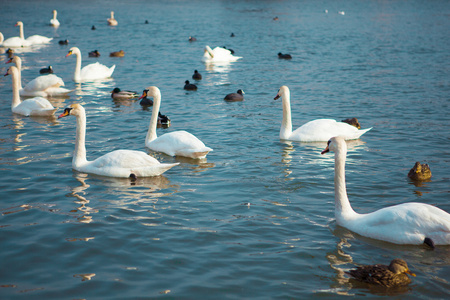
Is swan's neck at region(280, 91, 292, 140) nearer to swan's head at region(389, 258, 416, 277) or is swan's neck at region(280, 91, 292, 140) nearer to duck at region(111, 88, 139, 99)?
duck at region(111, 88, 139, 99)

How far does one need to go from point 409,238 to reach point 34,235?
16.5 ft

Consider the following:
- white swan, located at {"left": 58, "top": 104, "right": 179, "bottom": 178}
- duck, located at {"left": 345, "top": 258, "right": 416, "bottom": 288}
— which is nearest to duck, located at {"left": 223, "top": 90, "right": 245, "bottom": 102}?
white swan, located at {"left": 58, "top": 104, "right": 179, "bottom": 178}

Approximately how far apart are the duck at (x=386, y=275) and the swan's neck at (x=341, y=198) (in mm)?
1512

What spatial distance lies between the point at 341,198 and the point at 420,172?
2.60 m

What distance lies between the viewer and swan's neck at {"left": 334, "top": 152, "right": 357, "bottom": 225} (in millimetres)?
7523

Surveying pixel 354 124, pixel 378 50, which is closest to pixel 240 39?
pixel 378 50

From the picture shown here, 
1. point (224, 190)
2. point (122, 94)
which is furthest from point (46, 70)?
point (224, 190)

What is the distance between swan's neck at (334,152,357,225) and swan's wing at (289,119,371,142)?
4193mm

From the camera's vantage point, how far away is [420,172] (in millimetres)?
9445

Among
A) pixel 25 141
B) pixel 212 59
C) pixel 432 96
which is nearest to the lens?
pixel 25 141

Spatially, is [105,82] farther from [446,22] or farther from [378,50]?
[446,22]

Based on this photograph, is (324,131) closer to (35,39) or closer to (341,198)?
(341,198)

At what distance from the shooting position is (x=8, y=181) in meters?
9.40

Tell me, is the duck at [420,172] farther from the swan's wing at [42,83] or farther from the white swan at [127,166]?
the swan's wing at [42,83]
